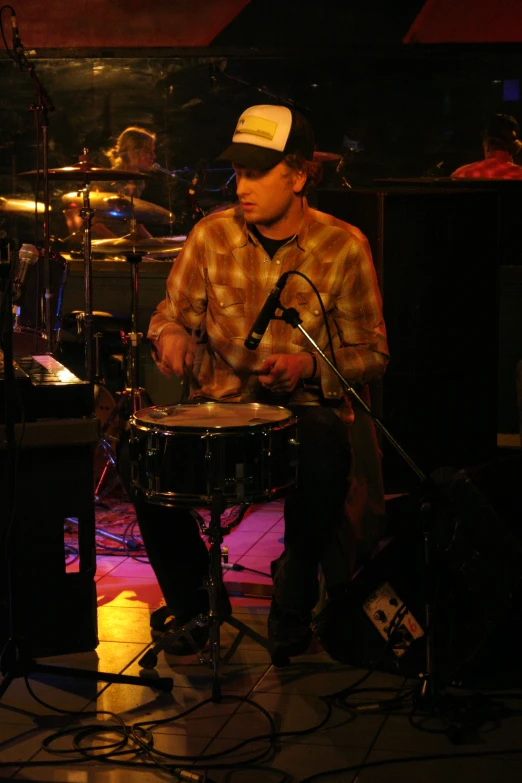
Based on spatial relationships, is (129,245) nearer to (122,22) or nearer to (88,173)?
(88,173)

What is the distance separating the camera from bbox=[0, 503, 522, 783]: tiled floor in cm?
262

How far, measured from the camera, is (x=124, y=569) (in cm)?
450

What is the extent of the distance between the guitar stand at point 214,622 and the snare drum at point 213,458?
6cm

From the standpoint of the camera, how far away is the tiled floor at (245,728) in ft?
8.61

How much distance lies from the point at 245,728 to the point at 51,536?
843 millimetres

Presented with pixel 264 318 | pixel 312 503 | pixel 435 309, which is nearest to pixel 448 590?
pixel 312 503

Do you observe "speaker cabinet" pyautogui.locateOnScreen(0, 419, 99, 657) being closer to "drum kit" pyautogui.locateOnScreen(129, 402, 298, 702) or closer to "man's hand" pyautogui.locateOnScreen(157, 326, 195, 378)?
"drum kit" pyautogui.locateOnScreen(129, 402, 298, 702)

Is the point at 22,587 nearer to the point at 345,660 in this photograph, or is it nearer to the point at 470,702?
the point at 345,660

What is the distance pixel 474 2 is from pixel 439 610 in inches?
277

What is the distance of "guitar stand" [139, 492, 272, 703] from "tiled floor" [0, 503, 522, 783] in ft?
0.25

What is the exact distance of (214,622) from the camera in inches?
121

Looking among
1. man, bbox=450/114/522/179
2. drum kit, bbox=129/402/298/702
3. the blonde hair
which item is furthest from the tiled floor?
the blonde hair

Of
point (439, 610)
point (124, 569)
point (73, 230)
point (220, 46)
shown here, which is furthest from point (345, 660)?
point (220, 46)

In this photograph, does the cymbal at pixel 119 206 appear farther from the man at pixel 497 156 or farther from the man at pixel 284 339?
the man at pixel 284 339
